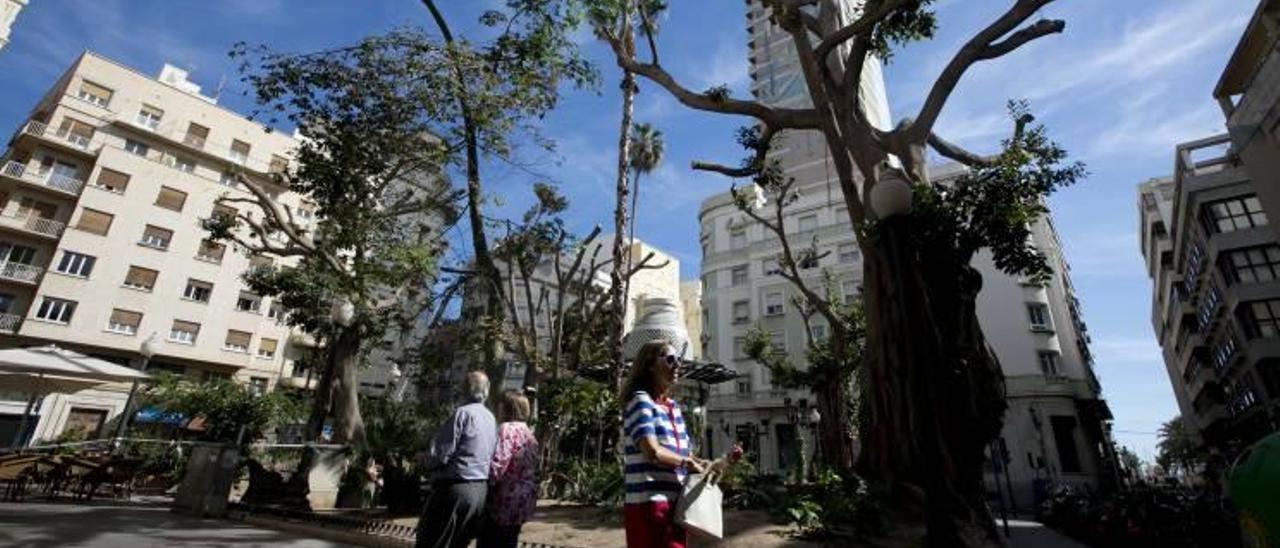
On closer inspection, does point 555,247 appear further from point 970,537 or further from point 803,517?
point 970,537

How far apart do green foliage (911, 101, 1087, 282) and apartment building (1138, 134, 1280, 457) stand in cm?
2150

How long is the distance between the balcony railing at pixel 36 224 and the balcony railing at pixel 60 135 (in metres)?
4.06

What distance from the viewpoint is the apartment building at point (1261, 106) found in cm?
1606

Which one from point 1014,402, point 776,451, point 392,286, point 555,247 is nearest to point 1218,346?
point 1014,402

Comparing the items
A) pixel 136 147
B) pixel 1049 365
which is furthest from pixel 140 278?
pixel 1049 365

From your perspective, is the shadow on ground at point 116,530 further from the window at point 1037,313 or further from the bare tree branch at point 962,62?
the window at point 1037,313

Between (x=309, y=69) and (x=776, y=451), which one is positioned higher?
(x=309, y=69)

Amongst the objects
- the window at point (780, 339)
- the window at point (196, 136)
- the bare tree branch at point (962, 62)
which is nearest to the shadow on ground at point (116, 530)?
the bare tree branch at point (962, 62)

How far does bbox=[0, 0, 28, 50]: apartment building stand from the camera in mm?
24219

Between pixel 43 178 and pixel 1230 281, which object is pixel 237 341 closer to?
pixel 43 178

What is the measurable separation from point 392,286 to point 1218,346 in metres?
48.5

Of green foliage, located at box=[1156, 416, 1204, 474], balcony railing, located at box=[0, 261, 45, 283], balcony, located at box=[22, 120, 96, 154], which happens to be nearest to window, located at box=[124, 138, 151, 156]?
balcony, located at box=[22, 120, 96, 154]

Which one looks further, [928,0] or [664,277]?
[664,277]

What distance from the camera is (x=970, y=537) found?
5492mm
